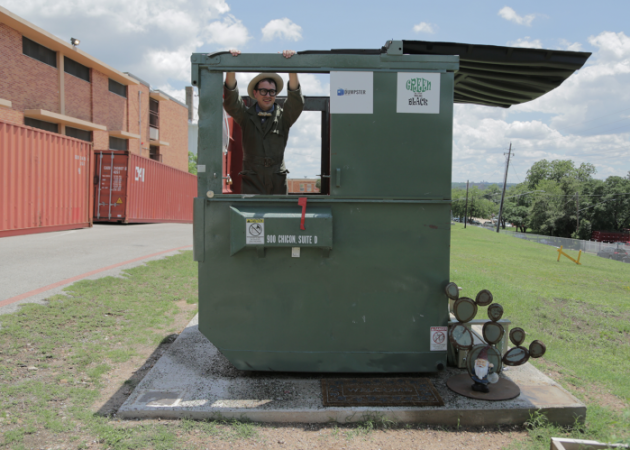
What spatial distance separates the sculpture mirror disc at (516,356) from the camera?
3479mm

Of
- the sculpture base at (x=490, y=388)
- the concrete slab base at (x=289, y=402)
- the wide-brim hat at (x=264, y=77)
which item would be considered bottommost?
the concrete slab base at (x=289, y=402)

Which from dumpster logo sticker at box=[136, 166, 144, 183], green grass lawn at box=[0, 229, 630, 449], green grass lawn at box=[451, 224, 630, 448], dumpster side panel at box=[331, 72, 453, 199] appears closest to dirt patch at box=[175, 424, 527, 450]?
green grass lawn at box=[0, 229, 630, 449]

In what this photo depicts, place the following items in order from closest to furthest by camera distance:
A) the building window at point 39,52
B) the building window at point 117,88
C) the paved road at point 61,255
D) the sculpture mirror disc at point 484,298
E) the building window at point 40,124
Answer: the sculpture mirror disc at point 484,298, the paved road at point 61,255, the building window at point 39,52, the building window at point 40,124, the building window at point 117,88

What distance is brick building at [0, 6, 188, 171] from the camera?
20211 millimetres

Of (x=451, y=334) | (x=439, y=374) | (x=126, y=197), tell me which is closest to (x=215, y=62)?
(x=451, y=334)

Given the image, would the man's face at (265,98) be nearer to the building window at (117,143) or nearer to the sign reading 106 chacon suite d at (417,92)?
the sign reading 106 chacon suite d at (417,92)

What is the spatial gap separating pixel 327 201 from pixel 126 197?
53.8 ft

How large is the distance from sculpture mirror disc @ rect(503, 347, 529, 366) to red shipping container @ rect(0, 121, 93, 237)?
12.8 m

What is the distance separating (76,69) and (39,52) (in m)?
3.16

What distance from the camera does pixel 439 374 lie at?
152 inches

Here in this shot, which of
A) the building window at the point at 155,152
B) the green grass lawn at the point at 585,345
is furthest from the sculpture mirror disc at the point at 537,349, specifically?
the building window at the point at 155,152

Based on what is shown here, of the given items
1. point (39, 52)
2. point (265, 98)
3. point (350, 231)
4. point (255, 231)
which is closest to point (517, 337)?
point (350, 231)

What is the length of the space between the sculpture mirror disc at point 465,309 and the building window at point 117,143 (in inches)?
1211

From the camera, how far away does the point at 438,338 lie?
3650 millimetres
